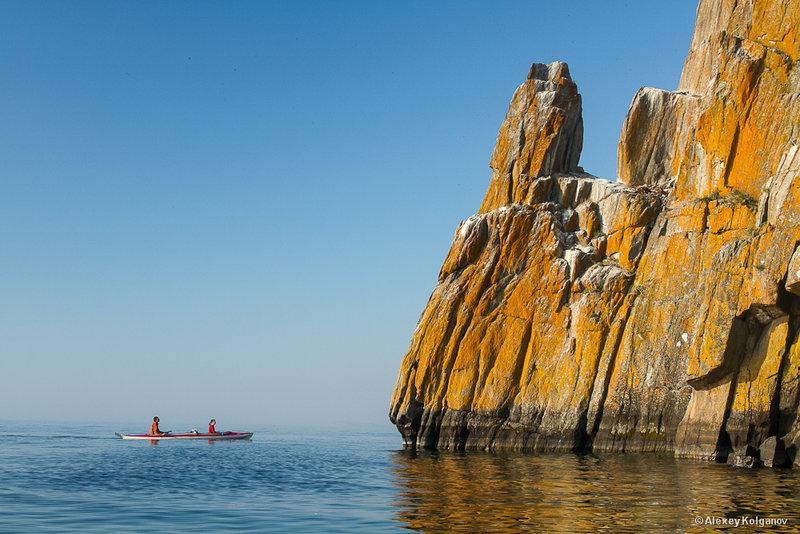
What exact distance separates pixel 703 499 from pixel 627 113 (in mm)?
44386

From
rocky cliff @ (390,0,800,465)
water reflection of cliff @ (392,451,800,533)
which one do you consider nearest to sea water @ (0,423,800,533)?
water reflection of cliff @ (392,451,800,533)

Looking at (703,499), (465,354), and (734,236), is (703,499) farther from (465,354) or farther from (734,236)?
(465,354)

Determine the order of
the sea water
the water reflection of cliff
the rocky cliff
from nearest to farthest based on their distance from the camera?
the water reflection of cliff → the sea water → the rocky cliff

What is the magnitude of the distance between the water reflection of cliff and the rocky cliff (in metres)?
6.14

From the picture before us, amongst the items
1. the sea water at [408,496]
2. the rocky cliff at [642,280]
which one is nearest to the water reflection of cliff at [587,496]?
the sea water at [408,496]

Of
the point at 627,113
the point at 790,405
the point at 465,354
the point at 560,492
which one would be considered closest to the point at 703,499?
the point at 560,492

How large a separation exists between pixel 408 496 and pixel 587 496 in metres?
6.55

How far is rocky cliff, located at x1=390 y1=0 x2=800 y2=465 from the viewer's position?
1576 inches

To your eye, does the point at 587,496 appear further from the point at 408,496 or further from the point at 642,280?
the point at 642,280

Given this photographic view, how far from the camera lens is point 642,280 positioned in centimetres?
5056

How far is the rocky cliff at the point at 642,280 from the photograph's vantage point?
131 ft

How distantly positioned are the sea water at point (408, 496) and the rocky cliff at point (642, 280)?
4805 millimetres

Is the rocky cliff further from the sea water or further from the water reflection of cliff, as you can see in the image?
the water reflection of cliff

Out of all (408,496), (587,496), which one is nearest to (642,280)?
(587,496)
